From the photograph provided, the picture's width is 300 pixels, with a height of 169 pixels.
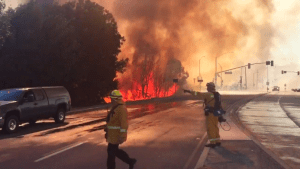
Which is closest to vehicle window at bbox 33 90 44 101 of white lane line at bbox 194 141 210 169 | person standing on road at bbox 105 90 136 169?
white lane line at bbox 194 141 210 169

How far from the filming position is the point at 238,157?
8516 mm

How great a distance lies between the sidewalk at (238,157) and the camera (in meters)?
7.61

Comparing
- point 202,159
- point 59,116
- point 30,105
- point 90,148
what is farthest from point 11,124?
point 202,159

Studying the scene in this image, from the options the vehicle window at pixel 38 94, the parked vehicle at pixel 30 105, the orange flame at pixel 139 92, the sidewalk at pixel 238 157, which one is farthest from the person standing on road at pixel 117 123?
the orange flame at pixel 139 92

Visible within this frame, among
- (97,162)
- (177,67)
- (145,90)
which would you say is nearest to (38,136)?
(97,162)

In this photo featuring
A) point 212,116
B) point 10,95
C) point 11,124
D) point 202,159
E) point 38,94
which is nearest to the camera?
point 202,159

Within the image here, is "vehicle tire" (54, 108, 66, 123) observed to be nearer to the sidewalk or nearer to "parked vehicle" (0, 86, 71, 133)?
"parked vehicle" (0, 86, 71, 133)

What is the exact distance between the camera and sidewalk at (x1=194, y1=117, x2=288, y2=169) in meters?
7.61

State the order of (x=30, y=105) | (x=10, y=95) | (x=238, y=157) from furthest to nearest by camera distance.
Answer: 1. (x=30, y=105)
2. (x=10, y=95)
3. (x=238, y=157)

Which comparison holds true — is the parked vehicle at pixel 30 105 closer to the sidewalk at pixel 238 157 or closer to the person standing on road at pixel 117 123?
the sidewalk at pixel 238 157

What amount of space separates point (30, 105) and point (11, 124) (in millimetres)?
1575

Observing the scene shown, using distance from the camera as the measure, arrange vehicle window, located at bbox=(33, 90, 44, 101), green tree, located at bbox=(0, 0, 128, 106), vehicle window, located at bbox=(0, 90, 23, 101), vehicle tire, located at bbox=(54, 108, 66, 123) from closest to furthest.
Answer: vehicle window, located at bbox=(0, 90, 23, 101), vehicle window, located at bbox=(33, 90, 44, 101), vehicle tire, located at bbox=(54, 108, 66, 123), green tree, located at bbox=(0, 0, 128, 106)

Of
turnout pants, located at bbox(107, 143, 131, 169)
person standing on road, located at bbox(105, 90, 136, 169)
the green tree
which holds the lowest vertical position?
turnout pants, located at bbox(107, 143, 131, 169)

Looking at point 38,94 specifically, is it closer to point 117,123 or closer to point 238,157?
point 238,157
